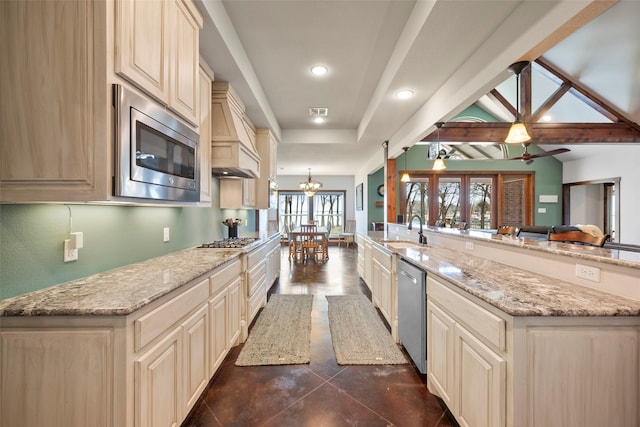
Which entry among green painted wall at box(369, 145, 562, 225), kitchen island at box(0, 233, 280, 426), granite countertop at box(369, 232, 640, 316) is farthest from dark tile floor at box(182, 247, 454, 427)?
green painted wall at box(369, 145, 562, 225)

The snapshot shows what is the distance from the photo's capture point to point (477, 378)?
4.21 feet

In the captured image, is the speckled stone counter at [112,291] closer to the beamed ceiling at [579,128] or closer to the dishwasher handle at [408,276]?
the dishwasher handle at [408,276]

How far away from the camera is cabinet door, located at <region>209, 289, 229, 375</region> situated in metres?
1.85

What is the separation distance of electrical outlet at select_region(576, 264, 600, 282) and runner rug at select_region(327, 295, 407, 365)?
55.7 inches

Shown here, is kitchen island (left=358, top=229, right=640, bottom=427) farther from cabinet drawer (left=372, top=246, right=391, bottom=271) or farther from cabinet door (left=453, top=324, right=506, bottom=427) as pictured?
cabinet drawer (left=372, top=246, right=391, bottom=271)

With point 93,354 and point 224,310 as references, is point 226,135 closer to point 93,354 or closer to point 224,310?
point 224,310

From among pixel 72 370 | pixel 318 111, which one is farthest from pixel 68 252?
pixel 318 111

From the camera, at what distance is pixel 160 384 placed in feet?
4.05

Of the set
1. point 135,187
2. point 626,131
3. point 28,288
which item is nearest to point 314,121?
point 135,187

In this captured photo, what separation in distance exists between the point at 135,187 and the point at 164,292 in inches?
19.1

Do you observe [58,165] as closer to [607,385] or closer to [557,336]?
[557,336]

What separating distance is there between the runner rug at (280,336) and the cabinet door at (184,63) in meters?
1.94

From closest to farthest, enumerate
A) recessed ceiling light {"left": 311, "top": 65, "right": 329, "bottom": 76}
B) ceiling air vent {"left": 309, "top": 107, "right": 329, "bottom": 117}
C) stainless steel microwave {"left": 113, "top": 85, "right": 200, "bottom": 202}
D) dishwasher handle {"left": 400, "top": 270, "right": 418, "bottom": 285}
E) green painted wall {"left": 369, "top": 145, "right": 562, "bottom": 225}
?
stainless steel microwave {"left": 113, "top": 85, "right": 200, "bottom": 202}, dishwasher handle {"left": 400, "top": 270, "right": 418, "bottom": 285}, recessed ceiling light {"left": 311, "top": 65, "right": 329, "bottom": 76}, ceiling air vent {"left": 309, "top": 107, "right": 329, "bottom": 117}, green painted wall {"left": 369, "top": 145, "right": 562, "bottom": 225}

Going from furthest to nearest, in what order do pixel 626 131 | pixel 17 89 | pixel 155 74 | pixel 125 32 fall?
1. pixel 626 131
2. pixel 155 74
3. pixel 125 32
4. pixel 17 89
